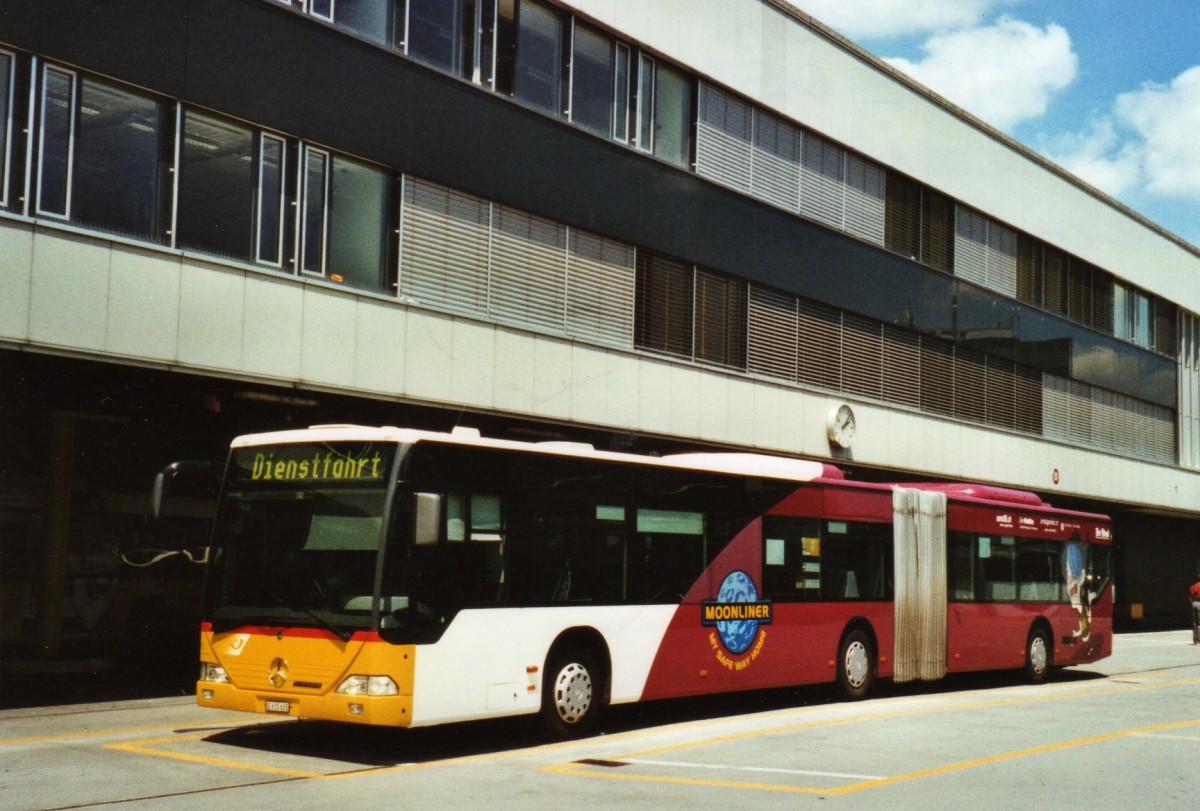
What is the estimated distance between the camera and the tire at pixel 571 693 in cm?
1280

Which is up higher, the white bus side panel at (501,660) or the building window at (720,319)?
the building window at (720,319)

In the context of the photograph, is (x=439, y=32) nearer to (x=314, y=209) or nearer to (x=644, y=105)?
(x=314, y=209)

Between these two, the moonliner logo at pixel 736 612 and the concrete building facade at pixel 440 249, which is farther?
the concrete building facade at pixel 440 249

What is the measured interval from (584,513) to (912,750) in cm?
388

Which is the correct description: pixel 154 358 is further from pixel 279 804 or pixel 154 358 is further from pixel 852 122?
pixel 852 122

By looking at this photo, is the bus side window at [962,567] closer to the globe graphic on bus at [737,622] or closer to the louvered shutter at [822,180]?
the globe graphic on bus at [737,622]

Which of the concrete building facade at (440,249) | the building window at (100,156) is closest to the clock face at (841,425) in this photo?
the concrete building facade at (440,249)

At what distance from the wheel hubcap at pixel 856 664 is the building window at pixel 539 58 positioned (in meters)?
9.80

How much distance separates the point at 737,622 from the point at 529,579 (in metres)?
3.83

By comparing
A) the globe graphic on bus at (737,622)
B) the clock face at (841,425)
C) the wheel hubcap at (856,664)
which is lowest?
the wheel hubcap at (856,664)

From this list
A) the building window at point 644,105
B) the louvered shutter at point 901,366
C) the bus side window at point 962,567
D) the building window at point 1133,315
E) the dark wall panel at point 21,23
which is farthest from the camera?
the building window at point 1133,315

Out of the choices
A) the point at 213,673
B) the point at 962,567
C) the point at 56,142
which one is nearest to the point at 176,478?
the point at 213,673

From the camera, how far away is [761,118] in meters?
26.9

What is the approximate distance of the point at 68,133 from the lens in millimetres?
15062
